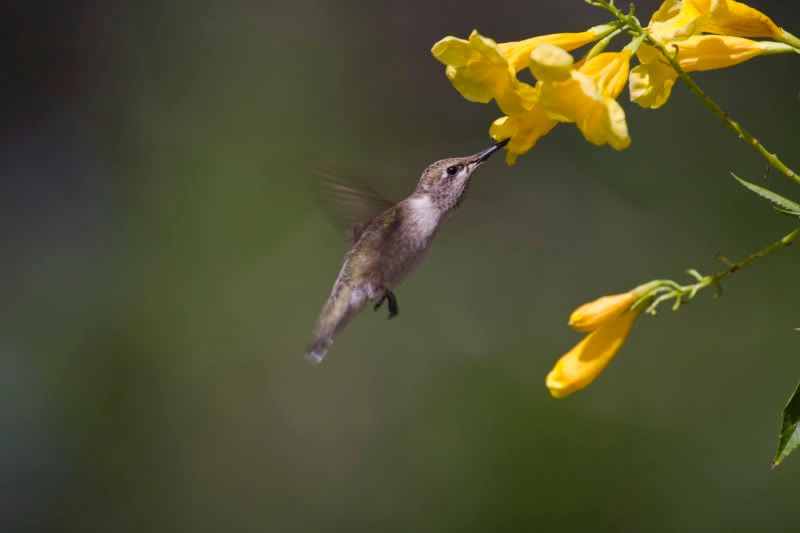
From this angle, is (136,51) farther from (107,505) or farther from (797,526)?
(797,526)

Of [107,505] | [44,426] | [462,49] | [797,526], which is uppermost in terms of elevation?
[462,49]

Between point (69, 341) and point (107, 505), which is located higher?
point (69, 341)

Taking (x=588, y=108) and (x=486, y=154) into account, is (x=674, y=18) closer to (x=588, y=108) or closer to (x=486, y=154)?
(x=588, y=108)

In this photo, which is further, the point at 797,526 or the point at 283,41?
the point at 283,41

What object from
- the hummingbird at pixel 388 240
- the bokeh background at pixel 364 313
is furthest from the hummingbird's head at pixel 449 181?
the bokeh background at pixel 364 313

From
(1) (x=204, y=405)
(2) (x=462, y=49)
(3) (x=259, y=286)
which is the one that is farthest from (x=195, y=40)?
(2) (x=462, y=49)

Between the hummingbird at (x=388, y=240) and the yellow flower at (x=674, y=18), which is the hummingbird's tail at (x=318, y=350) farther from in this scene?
the yellow flower at (x=674, y=18)

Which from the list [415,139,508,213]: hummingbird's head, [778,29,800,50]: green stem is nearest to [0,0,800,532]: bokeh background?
[415,139,508,213]: hummingbird's head

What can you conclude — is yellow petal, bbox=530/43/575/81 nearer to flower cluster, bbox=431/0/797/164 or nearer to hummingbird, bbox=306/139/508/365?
flower cluster, bbox=431/0/797/164
